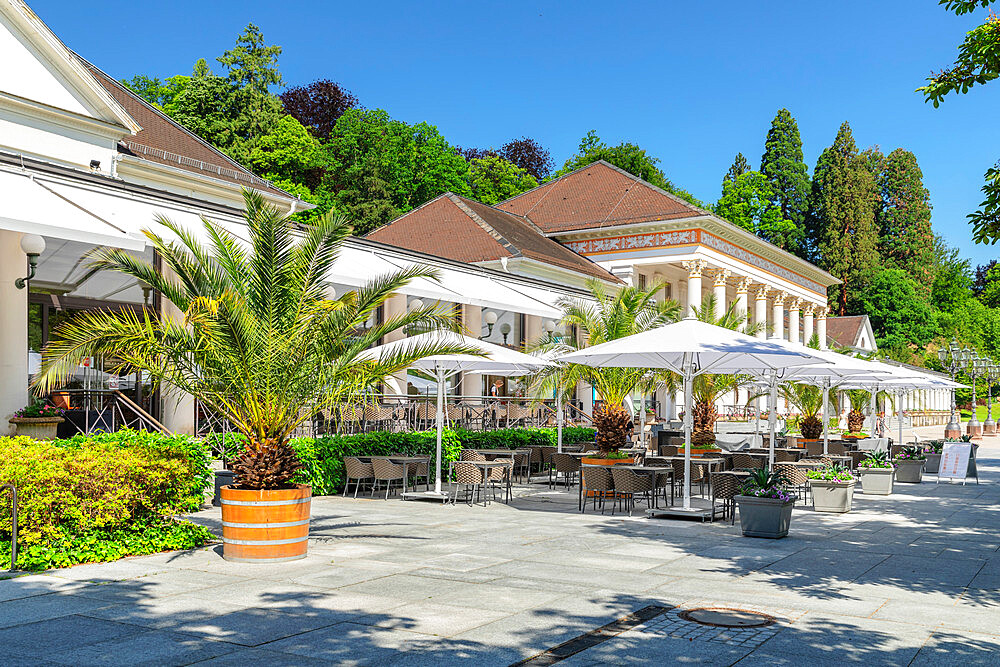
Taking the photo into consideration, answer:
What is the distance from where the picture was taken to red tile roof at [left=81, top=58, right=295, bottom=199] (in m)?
25.9

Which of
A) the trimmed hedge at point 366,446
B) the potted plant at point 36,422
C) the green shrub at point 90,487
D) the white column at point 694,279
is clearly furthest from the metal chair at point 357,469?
the white column at point 694,279

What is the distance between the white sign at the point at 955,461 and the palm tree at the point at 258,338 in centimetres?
1614

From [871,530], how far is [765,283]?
1726 inches

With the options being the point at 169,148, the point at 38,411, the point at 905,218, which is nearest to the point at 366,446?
the point at 38,411

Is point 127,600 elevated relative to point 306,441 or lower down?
lower down

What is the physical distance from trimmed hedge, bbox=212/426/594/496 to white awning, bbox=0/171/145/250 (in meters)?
3.38

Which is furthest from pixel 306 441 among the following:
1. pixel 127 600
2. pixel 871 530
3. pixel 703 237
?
pixel 703 237

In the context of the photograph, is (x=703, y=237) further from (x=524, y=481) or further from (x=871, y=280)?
(x=871, y=280)

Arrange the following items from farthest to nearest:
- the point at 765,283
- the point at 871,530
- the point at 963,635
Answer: the point at 765,283 < the point at 871,530 < the point at 963,635

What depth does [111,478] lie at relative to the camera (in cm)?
952

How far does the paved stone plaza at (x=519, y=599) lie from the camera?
6164 millimetres

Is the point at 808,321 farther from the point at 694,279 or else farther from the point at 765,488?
the point at 765,488

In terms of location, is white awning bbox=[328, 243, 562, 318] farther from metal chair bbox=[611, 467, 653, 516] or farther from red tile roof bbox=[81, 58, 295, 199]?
red tile roof bbox=[81, 58, 295, 199]

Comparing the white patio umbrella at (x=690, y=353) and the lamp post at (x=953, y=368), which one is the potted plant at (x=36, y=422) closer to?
the white patio umbrella at (x=690, y=353)
